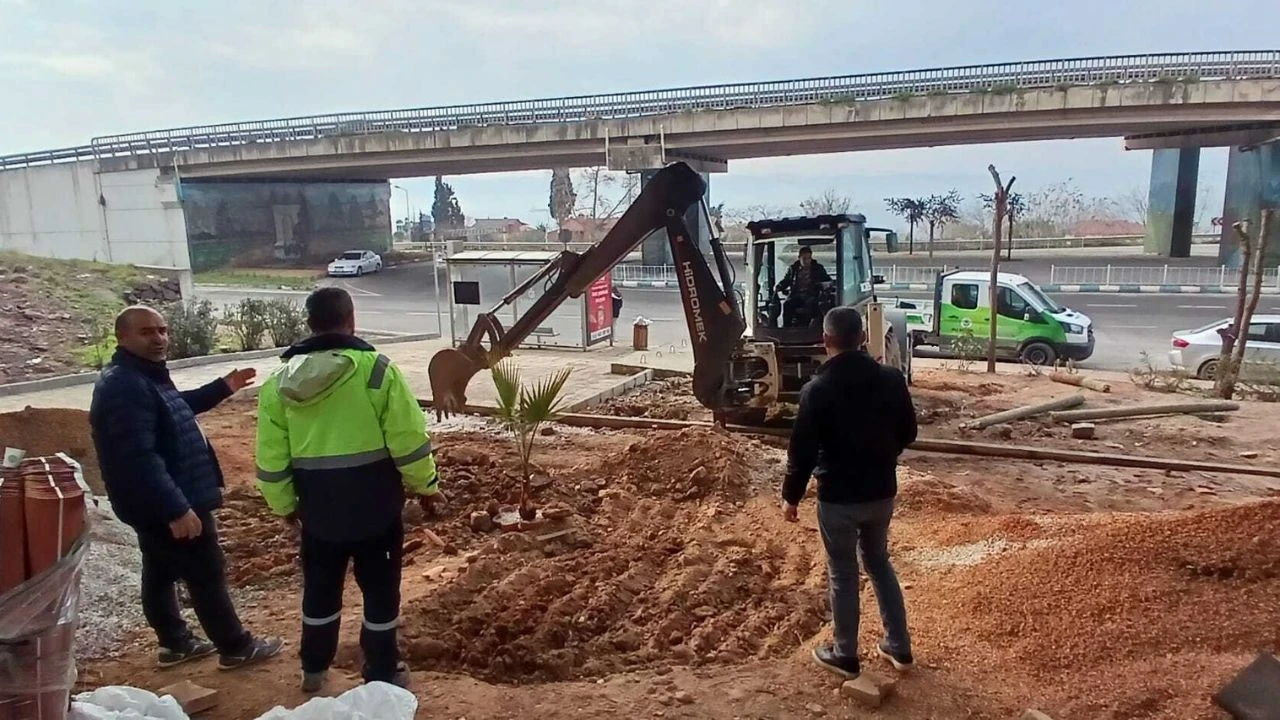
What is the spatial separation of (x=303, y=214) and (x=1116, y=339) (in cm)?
3801

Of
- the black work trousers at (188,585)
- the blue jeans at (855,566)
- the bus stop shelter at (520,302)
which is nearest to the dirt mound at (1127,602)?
the blue jeans at (855,566)

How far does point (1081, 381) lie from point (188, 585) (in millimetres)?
12539

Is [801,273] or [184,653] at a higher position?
[801,273]

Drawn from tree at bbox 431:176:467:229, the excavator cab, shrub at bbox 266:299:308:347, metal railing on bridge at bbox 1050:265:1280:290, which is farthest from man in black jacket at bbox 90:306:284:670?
tree at bbox 431:176:467:229

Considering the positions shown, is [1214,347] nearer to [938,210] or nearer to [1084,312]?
[1084,312]

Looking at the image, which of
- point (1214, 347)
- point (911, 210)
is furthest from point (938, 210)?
point (1214, 347)

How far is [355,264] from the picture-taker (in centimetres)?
3884

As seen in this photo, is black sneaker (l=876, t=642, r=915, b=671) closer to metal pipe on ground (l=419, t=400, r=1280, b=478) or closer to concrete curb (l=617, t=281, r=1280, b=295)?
metal pipe on ground (l=419, t=400, r=1280, b=478)

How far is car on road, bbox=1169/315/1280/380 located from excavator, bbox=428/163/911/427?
7611 millimetres

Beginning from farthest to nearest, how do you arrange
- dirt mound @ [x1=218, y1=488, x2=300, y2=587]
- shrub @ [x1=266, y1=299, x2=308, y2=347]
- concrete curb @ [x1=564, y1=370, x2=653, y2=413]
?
shrub @ [x1=266, y1=299, x2=308, y2=347], concrete curb @ [x1=564, y1=370, x2=653, y2=413], dirt mound @ [x1=218, y1=488, x2=300, y2=587]

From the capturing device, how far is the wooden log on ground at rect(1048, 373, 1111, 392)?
12.2 meters

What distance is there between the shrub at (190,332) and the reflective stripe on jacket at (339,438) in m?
12.7

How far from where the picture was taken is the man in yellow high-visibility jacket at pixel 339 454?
330 centimetres

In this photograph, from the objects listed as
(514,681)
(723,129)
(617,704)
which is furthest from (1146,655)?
(723,129)
